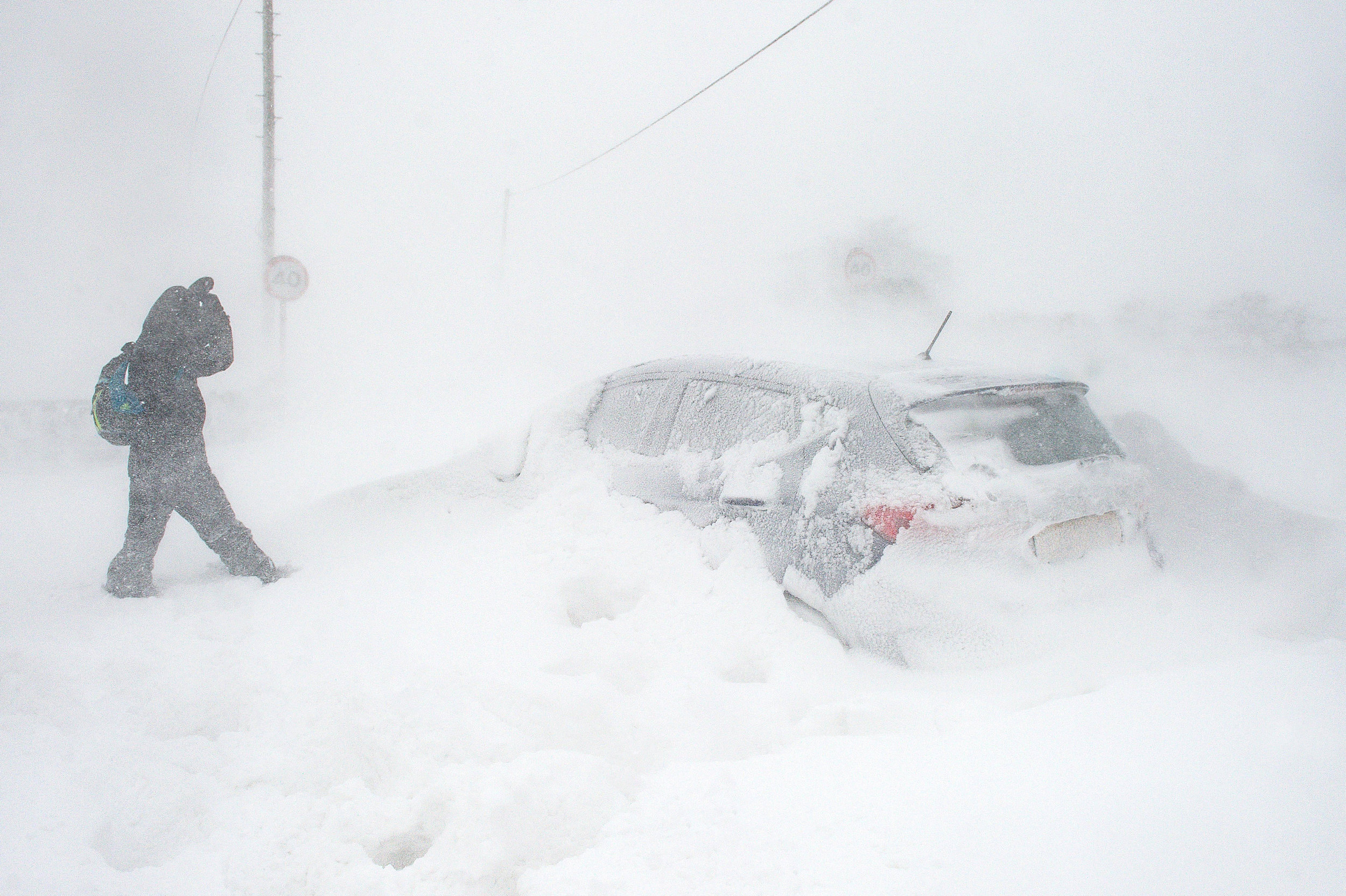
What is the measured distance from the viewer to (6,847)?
1.75m

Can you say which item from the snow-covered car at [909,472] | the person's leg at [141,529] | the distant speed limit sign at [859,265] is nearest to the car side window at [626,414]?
the snow-covered car at [909,472]

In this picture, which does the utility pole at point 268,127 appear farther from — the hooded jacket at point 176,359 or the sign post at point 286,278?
the hooded jacket at point 176,359

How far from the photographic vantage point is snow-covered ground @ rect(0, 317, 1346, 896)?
157 centimetres

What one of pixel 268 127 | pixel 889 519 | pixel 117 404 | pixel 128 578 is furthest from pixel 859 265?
pixel 128 578

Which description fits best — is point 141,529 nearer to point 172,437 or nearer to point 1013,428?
point 172,437

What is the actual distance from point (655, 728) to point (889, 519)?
46.5 inches

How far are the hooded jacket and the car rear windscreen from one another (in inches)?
150

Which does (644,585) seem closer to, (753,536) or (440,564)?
(753,536)

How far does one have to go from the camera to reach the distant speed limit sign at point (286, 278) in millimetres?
10070

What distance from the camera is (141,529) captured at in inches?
154

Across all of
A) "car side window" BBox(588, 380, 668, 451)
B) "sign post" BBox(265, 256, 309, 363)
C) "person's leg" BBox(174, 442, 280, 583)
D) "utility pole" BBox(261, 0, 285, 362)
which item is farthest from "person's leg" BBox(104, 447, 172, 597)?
"utility pole" BBox(261, 0, 285, 362)

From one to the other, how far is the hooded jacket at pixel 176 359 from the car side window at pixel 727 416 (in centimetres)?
264

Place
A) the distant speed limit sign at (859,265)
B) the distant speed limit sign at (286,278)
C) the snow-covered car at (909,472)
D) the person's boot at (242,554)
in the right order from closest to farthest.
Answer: the snow-covered car at (909,472), the person's boot at (242,554), the distant speed limit sign at (286,278), the distant speed limit sign at (859,265)

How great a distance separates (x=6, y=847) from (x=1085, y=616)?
342 centimetres
